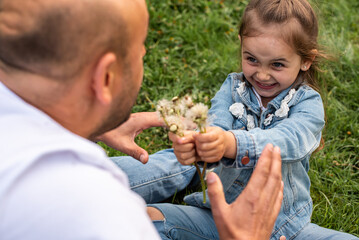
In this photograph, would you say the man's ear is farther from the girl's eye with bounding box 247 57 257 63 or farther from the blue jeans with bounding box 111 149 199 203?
the blue jeans with bounding box 111 149 199 203

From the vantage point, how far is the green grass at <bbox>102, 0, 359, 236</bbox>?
2939mm

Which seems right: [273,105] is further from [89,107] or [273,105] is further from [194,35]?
[194,35]

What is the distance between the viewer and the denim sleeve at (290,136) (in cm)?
210

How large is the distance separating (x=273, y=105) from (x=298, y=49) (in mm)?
329

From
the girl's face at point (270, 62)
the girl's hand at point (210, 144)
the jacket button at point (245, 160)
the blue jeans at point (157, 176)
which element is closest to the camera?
the girl's hand at point (210, 144)

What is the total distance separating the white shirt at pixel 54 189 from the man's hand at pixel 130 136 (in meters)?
1.15

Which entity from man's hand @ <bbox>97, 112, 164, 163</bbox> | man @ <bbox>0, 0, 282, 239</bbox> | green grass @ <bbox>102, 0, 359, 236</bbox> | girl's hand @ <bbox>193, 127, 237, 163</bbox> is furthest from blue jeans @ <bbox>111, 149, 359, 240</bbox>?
man @ <bbox>0, 0, 282, 239</bbox>

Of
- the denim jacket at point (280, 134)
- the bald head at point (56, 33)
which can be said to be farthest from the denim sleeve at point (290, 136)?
the bald head at point (56, 33)

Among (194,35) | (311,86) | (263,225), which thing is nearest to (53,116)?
(263,225)

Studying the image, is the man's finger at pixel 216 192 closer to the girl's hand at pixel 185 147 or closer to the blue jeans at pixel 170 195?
the girl's hand at pixel 185 147

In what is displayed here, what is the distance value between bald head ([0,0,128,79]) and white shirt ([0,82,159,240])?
Answer: 0.16 meters

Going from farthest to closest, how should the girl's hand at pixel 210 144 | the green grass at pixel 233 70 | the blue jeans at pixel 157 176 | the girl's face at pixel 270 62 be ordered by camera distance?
the green grass at pixel 233 70 < the blue jeans at pixel 157 176 < the girl's face at pixel 270 62 < the girl's hand at pixel 210 144

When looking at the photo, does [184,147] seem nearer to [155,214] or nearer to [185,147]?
[185,147]

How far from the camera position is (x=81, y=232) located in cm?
118
